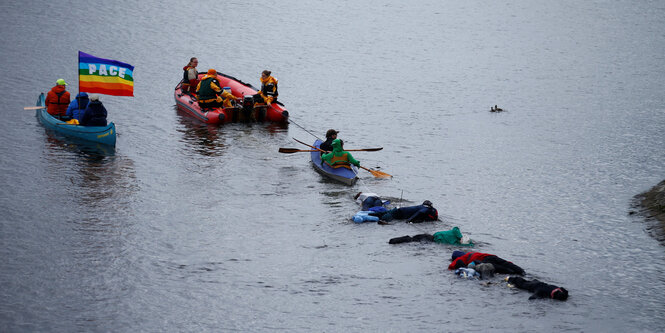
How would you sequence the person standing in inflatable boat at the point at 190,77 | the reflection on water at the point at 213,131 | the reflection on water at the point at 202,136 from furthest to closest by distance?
1. the person standing in inflatable boat at the point at 190,77
2. the reflection on water at the point at 213,131
3. the reflection on water at the point at 202,136

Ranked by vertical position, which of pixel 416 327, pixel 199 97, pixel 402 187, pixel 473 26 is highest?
pixel 473 26

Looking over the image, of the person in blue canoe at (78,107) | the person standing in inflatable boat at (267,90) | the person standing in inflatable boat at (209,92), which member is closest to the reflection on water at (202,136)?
the person standing in inflatable boat at (209,92)

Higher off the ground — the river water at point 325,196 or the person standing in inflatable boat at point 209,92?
the person standing in inflatable boat at point 209,92

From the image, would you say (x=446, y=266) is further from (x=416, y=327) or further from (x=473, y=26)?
(x=473, y=26)

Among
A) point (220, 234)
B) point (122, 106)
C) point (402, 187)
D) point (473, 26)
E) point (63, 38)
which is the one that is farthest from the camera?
point (473, 26)

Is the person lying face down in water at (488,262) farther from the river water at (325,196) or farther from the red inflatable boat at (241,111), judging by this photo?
the red inflatable boat at (241,111)

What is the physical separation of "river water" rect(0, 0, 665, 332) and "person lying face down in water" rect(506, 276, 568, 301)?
0.24m

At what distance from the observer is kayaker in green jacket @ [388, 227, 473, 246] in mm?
15812

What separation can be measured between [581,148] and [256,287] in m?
Answer: 16.4

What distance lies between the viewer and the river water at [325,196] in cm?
1330

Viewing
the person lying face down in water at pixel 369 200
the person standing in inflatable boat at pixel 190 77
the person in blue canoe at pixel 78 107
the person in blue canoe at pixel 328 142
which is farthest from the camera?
the person standing in inflatable boat at pixel 190 77

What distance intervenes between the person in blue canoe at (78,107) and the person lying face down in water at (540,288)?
50.2 feet

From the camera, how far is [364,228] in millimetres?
16891

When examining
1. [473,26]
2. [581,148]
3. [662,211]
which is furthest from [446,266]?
[473,26]
